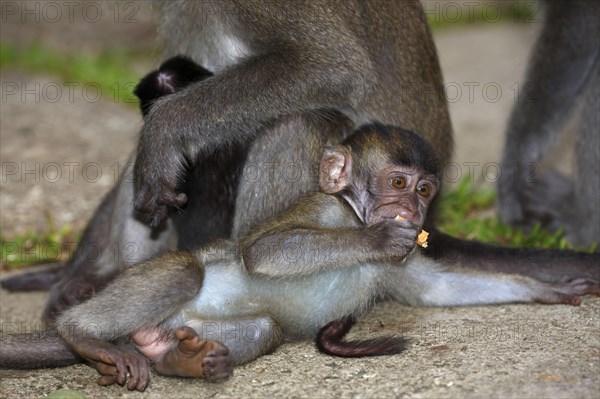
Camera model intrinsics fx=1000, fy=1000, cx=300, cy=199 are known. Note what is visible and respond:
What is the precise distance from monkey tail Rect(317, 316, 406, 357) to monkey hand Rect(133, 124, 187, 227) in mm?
1038

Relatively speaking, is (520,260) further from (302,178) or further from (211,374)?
(211,374)

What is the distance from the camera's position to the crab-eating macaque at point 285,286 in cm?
426

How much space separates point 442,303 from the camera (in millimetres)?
5023

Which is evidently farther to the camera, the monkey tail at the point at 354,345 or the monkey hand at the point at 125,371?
the monkey tail at the point at 354,345

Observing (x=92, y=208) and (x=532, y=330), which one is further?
(x=92, y=208)

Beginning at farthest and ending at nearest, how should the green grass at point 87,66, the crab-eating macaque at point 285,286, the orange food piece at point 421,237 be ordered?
1. the green grass at point 87,66
2. the orange food piece at point 421,237
3. the crab-eating macaque at point 285,286

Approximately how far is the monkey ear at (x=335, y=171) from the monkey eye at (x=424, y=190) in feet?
1.15

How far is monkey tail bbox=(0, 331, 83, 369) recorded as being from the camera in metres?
4.39

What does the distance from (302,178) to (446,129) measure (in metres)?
1.11

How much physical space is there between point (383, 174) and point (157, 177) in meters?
1.13

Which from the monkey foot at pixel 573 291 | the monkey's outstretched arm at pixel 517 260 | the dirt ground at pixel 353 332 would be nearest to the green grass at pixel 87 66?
the dirt ground at pixel 353 332

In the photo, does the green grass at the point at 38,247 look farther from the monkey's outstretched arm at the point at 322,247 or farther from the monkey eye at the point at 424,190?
the monkey eye at the point at 424,190

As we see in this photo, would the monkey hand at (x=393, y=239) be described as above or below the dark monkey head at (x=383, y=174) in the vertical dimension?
below

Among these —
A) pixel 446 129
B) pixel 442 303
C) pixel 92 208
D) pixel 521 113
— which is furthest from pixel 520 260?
pixel 92 208
